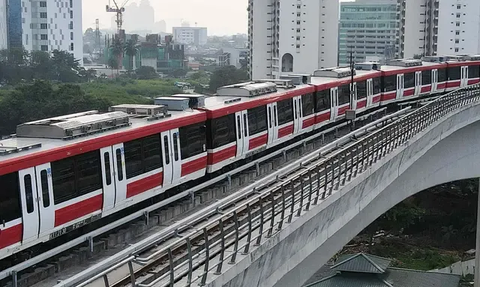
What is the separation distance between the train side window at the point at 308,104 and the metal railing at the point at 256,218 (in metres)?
3.80

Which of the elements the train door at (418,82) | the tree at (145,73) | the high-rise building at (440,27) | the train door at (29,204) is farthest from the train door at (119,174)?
the tree at (145,73)

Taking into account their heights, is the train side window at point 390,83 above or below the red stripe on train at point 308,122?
above

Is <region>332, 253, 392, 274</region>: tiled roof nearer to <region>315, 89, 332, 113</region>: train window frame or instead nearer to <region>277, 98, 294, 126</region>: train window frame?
<region>315, 89, 332, 113</region>: train window frame

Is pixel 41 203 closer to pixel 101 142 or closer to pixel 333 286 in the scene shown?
pixel 101 142

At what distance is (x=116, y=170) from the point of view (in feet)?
43.9

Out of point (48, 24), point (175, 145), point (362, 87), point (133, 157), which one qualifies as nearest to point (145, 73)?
point (48, 24)

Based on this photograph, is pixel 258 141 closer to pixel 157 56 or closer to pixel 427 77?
pixel 427 77

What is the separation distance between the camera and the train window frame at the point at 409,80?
105ft

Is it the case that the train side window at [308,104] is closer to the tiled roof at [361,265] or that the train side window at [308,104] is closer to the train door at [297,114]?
the train door at [297,114]

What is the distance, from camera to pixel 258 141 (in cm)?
1970

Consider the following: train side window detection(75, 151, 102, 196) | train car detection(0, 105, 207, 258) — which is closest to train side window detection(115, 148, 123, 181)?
train car detection(0, 105, 207, 258)

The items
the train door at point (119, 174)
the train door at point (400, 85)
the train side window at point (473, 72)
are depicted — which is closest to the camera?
the train door at point (119, 174)

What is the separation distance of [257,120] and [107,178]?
24.4ft

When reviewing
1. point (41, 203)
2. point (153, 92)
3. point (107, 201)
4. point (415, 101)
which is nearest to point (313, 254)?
point (107, 201)
